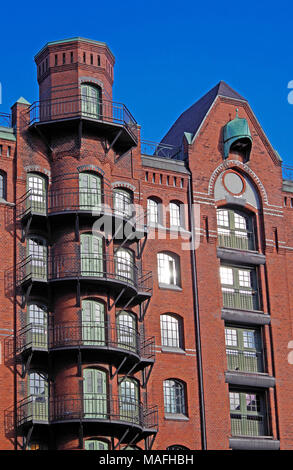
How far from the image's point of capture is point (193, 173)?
2410 inches

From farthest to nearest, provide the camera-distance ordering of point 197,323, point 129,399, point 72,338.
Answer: point 197,323, point 129,399, point 72,338

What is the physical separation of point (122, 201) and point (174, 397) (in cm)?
1082

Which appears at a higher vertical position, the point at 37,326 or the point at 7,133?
the point at 7,133

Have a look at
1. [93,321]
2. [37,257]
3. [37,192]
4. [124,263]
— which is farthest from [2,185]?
[93,321]

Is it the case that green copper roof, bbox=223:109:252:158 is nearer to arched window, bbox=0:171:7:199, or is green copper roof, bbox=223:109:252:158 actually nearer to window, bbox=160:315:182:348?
window, bbox=160:315:182:348

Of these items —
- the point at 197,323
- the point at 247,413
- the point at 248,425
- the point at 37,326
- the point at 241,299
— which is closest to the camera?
the point at 37,326

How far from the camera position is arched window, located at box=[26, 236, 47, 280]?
54.4 metres

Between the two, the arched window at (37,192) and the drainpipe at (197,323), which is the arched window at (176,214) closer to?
the drainpipe at (197,323)

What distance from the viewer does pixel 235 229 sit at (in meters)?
62.1

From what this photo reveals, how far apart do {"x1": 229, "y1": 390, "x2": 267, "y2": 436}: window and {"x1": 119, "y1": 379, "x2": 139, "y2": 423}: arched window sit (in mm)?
5798

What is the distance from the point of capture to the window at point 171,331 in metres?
57.4

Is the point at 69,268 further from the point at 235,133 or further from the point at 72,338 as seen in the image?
the point at 235,133

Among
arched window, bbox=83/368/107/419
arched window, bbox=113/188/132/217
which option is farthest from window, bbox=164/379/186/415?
arched window, bbox=113/188/132/217

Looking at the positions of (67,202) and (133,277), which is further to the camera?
(133,277)
